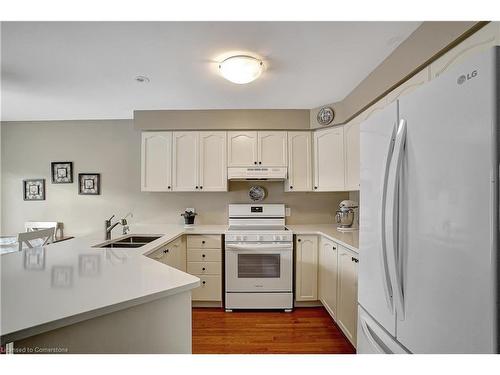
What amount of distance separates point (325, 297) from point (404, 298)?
175 cm

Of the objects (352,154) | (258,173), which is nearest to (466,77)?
(352,154)

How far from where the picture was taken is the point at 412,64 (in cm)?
153

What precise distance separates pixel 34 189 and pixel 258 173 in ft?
10.4

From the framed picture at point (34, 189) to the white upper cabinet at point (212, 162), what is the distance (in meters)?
2.34

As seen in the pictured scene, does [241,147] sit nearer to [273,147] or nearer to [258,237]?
[273,147]

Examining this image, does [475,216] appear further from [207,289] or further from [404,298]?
[207,289]

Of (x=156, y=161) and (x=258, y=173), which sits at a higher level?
(x=156, y=161)

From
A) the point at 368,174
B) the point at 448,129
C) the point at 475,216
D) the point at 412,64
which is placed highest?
the point at 412,64

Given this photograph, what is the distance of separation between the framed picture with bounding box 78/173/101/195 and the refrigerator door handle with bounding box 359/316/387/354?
3517mm

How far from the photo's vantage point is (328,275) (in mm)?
2473

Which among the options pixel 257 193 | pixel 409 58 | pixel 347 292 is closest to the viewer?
pixel 409 58

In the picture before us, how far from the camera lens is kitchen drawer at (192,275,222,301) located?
275cm

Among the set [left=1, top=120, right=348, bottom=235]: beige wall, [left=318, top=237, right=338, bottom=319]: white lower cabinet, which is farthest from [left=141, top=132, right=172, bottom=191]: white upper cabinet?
[left=318, top=237, right=338, bottom=319]: white lower cabinet

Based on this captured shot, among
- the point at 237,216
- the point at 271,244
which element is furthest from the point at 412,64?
the point at 237,216
